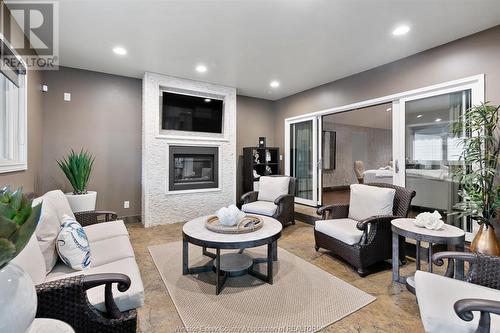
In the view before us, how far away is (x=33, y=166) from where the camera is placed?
123 inches

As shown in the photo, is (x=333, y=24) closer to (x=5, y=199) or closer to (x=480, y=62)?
(x=480, y=62)

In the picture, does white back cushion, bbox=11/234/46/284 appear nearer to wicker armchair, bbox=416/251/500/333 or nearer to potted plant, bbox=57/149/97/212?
wicker armchair, bbox=416/251/500/333

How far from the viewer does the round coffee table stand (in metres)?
1.98

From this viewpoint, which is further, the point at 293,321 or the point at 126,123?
the point at 126,123

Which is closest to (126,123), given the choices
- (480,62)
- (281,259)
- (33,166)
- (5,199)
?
(33,166)

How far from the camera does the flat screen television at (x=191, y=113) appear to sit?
4.30 metres

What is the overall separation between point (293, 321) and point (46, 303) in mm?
1483

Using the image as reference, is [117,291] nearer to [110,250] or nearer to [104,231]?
[110,250]

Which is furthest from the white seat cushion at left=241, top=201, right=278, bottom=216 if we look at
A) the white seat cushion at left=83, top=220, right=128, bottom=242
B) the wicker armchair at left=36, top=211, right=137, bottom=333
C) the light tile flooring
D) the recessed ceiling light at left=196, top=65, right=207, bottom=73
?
the wicker armchair at left=36, top=211, right=137, bottom=333

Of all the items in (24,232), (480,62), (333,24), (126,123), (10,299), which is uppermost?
(333,24)

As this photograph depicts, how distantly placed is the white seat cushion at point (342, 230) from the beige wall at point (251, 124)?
114 inches

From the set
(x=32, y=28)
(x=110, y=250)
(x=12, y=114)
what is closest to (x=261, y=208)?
(x=110, y=250)

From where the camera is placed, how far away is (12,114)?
2.56 metres

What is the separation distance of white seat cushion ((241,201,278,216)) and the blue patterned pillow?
237 centimetres
